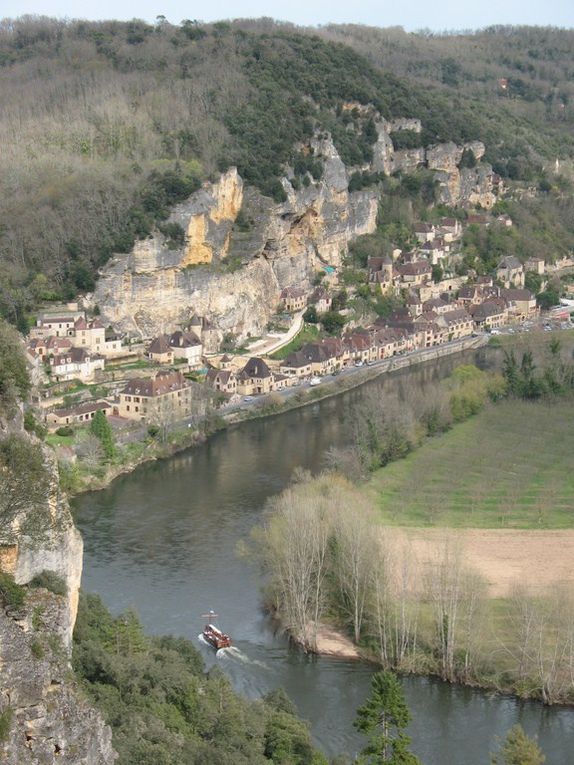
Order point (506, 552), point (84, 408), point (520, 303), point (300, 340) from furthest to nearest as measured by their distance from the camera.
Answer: point (520, 303) < point (300, 340) < point (84, 408) < point (506, 552)

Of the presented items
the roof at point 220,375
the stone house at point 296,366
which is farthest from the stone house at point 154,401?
the stone house at point 296,366

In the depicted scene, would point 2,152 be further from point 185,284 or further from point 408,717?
point 408,717

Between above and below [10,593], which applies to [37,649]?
below

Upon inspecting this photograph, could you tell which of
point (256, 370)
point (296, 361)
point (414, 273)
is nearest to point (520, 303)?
point (414, 273)

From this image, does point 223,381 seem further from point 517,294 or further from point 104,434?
point 517,294

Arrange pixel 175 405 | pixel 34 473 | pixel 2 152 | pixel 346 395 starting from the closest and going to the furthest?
pixel 34 473, pixel 175 405, pixel 346 395, pixel 2 152

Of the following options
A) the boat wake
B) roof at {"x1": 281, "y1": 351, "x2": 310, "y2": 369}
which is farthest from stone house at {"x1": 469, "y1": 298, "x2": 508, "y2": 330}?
the boat wake

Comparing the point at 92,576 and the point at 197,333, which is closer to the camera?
the point at 92,576

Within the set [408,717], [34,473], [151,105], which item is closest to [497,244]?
[151,105]

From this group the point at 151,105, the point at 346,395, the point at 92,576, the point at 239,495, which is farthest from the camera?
the point at 151,105
